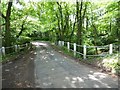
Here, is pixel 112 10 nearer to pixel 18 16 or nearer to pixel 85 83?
pixel 85 83

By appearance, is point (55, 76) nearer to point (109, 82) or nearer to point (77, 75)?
point (77, 75)

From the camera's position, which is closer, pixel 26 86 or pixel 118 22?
pixel 26 86

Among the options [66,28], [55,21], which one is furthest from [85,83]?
[55,21]

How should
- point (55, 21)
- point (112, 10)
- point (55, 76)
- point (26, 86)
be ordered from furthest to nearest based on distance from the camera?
point (55, 21), point (112, 10), point (55, 76), point (26, 86)

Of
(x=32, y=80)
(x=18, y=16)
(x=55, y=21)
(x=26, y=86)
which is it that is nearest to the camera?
(x=26, y=86)

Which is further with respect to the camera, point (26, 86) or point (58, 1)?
point (58, 1)

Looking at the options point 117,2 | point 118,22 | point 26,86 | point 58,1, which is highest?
point 58,1

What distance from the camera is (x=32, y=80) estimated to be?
811cm

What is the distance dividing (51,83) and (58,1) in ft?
69.8

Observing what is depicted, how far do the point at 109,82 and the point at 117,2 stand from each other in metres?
10.8

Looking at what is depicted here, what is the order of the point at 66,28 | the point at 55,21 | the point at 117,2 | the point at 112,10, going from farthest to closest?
the point at 55,21 → the point at 66,28 → the point at 112,10 → the point at 117,2

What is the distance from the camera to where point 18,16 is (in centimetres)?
2959

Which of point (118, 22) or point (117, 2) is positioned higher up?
point (117, 2)

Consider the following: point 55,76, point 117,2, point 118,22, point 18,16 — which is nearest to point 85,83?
point 55,76
